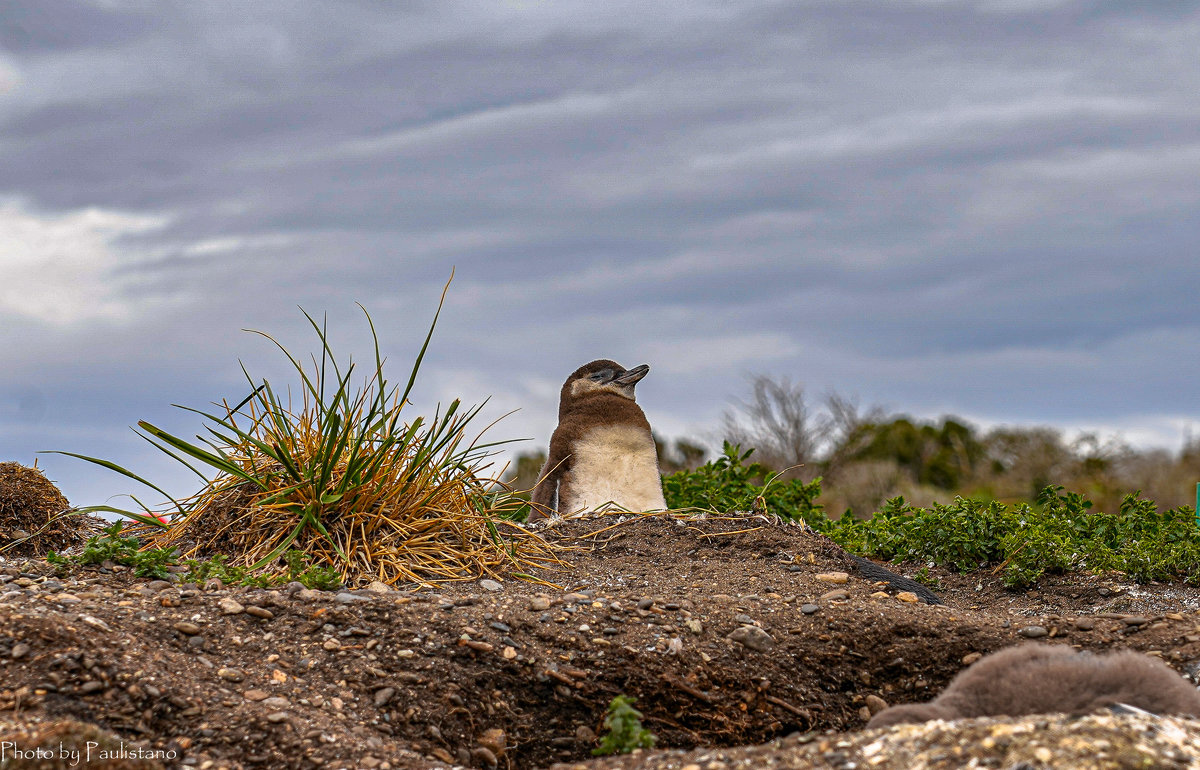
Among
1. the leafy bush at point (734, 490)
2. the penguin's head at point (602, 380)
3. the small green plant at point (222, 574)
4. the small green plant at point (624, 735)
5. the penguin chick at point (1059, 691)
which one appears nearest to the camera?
the penguin chick at point (1059, 691)

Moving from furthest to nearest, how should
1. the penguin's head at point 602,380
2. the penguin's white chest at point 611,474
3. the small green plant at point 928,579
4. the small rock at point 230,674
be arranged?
the penguin's head at point 602,380 < the penguin's white chest at point 611,474 < the small green plant at point 928,579 < the small rock at point 230,674

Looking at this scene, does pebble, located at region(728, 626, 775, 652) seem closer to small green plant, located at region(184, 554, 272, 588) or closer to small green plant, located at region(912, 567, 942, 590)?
small green plant, located at region(184, 554, 272, 588)

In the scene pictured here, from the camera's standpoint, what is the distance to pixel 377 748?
3.46 metres

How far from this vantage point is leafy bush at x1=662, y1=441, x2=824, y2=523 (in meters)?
8.05

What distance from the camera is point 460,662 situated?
410 cm

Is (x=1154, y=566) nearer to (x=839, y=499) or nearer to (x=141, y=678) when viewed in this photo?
(x=141, y=678)

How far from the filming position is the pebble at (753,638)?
4.47 m

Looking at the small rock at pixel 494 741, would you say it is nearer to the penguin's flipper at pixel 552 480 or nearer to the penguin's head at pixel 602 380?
the penguin's flipper at pixel 552 480

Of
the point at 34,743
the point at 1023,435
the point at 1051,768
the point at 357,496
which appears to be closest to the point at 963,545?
A: the point at 357,496

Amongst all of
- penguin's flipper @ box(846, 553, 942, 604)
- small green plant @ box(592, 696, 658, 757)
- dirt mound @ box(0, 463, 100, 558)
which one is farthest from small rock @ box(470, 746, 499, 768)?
dirt mound @ box(0, 463, 100, 558)

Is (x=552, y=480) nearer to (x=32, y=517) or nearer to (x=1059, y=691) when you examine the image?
(x=32, y=517)

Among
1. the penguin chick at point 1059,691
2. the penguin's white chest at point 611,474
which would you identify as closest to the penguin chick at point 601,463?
the penguin's white chest at point 611,474

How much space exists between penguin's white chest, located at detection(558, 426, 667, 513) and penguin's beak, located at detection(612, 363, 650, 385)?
0.45 metres

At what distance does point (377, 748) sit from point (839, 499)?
19699mm
